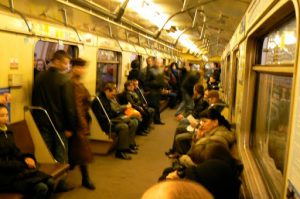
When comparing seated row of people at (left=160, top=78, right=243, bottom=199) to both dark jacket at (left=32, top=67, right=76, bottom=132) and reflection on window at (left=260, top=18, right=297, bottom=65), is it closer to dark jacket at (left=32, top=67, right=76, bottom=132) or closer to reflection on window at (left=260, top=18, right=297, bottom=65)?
reflection on window at (left=260, top=18, right=297, bottom=65)

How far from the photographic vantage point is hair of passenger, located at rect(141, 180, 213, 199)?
1.00 meters

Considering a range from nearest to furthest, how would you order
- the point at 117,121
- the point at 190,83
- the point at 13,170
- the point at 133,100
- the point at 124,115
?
the point at 13,170
the point at 117,121
the point at 124,115
the point at 133,100
the point at 190,83

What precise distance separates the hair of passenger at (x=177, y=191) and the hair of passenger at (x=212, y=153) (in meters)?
1.57

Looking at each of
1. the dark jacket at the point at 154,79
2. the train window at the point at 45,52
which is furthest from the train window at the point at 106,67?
the dark jacket at the point at 154,79

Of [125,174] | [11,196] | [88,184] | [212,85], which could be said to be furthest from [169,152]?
[212,85]

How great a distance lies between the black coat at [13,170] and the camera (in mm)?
3209

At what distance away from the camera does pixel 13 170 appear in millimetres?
3254

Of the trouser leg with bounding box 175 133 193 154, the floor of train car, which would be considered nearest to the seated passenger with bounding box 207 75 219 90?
the floor of train car

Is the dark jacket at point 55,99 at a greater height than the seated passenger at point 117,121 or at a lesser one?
greater

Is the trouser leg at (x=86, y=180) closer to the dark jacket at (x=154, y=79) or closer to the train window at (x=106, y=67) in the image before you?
the train window at (x=106, y=67)

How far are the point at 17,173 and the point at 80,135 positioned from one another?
1.06 m

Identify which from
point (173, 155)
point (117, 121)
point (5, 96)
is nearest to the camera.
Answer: point (5, 96)

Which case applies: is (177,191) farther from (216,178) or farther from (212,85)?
(212,85)

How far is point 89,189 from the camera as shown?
14.2ft
